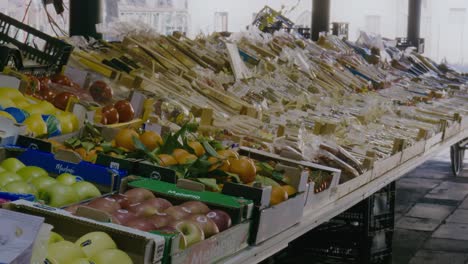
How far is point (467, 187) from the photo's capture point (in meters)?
8.30

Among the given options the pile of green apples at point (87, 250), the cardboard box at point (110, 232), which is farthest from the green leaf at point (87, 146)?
the pile of green apples at point (87, 250)

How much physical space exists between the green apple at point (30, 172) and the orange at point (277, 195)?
0.76 m

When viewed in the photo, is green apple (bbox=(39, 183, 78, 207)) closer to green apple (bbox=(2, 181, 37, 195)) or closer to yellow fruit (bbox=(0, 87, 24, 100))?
green apple (bbox=(2, 181, 37, 195))

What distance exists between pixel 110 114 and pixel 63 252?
6.13 feet

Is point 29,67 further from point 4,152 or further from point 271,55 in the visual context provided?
point 271,55

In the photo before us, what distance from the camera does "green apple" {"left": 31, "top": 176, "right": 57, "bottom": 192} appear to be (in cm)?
226

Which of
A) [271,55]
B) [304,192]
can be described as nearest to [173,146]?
[304,192]

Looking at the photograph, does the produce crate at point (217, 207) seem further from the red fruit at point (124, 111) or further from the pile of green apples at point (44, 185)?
the red fruit at point (124, 111)

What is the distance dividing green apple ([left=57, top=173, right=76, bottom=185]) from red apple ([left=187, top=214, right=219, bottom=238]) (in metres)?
0.41

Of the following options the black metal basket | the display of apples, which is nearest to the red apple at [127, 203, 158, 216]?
the display of apples

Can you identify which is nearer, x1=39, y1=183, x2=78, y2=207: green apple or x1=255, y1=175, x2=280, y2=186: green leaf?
x1=39, y1=183, x2=78, y2=207: green apple

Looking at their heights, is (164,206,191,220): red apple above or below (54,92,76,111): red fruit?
below

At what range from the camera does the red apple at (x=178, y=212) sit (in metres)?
2.21

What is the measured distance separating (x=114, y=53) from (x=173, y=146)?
7.46 ft
